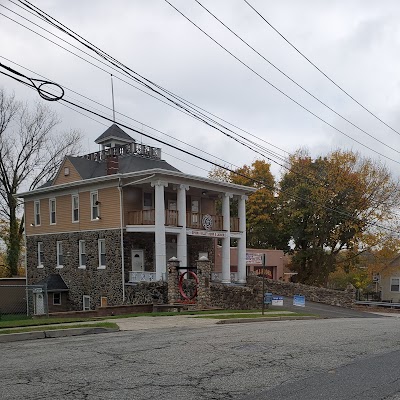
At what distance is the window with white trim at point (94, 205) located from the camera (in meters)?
34.9

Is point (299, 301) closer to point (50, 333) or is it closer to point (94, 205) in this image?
point (94, 205)

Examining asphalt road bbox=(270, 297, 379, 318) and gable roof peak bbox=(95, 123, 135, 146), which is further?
gable roof peak bbox=(95, 123, 135, 146)

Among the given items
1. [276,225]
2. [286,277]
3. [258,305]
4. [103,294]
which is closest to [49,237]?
[103,294]

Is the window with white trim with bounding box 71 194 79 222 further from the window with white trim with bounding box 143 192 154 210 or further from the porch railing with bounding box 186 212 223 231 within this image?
the porch railing with bounding box 186 212 223 231

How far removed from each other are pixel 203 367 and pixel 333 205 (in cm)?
3935

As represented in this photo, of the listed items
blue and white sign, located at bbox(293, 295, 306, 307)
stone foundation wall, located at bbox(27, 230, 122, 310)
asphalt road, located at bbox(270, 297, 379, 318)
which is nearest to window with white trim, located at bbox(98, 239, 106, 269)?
stone foundation wall, located at bbox(27, 230, 122, 310)

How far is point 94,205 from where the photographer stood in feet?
116

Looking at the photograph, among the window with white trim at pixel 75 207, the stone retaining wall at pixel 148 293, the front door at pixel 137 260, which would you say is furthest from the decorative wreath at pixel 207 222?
the window with white trim at pixel 75 207

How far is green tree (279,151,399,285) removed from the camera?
4594cm

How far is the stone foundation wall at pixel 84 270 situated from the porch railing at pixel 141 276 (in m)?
0.98

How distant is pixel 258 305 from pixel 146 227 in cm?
788

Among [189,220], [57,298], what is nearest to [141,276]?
[189,220]

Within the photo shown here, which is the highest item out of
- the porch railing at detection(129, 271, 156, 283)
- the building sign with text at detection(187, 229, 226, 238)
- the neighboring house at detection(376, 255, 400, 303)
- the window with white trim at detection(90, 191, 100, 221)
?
the window with white trim at detection(90, 191, 100, 221)

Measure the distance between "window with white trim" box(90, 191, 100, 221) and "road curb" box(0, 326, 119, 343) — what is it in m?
19.5
